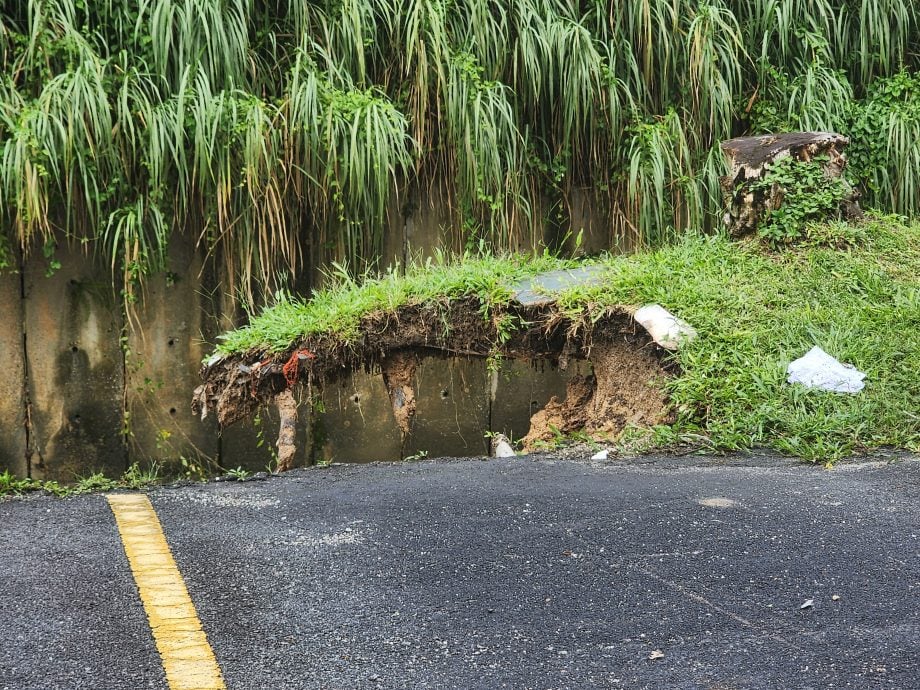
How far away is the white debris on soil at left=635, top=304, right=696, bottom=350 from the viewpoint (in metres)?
4.09

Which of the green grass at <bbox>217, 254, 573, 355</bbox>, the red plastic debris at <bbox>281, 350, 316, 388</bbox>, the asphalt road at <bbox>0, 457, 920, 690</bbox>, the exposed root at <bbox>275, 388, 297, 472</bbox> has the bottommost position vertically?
the asphalt road at <bbox>0, 457, 920, 690</bbox>

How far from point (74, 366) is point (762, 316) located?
3.44 meters

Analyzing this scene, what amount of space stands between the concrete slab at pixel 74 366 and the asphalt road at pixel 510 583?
1800 millimetres

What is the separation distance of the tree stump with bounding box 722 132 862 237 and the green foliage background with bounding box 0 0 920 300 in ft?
1.69

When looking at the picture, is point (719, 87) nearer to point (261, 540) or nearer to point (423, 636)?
point (261, 540)

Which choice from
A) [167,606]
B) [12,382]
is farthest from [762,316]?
[12,382]

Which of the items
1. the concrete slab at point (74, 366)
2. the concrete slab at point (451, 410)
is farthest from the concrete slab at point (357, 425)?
the concrete slab at point (74, 366)

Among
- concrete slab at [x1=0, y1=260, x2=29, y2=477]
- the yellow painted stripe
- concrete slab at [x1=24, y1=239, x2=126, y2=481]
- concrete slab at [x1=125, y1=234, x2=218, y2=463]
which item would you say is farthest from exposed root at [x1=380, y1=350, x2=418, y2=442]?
concrete slab at [x1=0, y1=260, x2=29, y2=477]

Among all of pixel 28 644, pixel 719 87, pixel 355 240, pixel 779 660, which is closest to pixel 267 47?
pixel 355 240

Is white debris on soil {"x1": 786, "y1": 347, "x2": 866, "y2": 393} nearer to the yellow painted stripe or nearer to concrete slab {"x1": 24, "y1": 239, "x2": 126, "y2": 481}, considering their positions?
the yellow painted stripe

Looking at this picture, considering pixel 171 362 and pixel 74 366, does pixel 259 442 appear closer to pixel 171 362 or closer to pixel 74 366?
pixel 171 362

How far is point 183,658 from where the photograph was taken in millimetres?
1995

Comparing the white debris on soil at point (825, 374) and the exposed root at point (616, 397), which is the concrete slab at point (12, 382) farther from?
the white debris on soil at point (825, 374)

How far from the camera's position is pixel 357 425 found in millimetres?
5422
